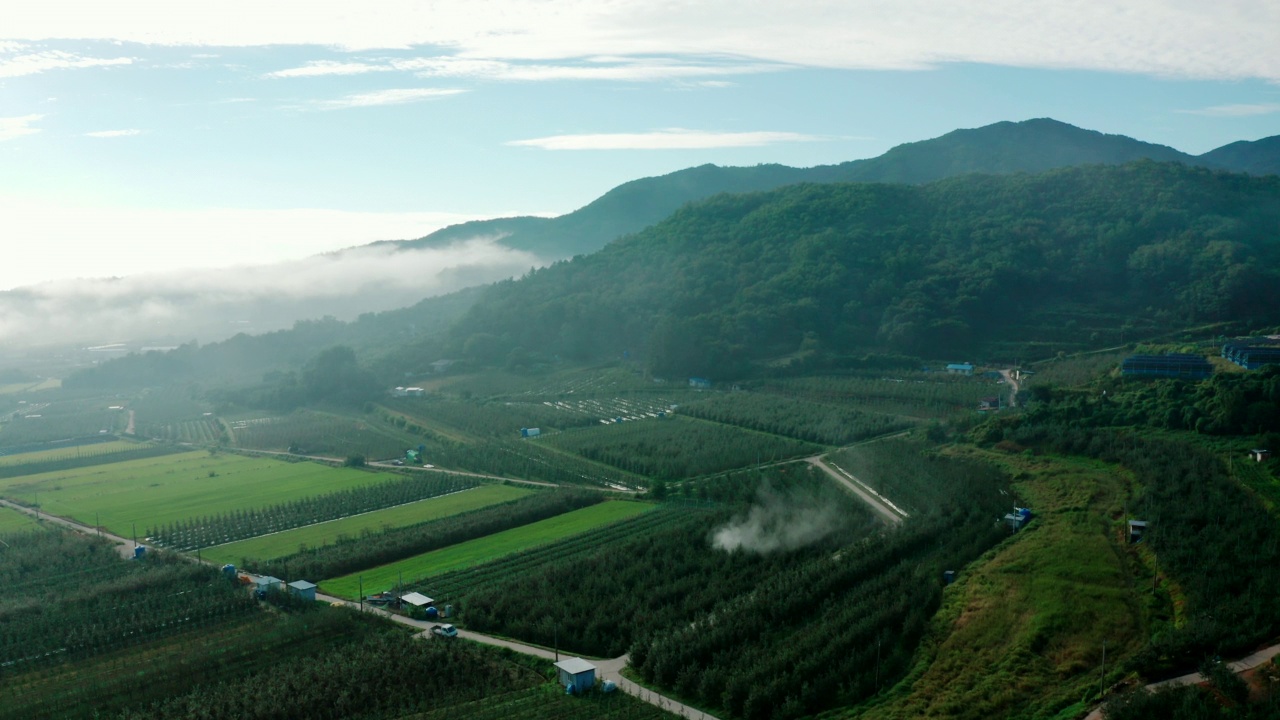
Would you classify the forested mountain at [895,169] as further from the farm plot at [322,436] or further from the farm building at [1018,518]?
the farm building at [1018,518]

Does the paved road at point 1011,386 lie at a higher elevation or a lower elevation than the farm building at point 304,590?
higher

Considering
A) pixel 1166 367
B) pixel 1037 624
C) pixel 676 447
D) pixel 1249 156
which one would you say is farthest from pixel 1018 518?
pixel 1249 156

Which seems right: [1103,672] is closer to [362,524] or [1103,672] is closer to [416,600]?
[416,600]

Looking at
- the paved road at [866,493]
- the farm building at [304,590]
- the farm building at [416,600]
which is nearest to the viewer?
the farm building at [416,600]

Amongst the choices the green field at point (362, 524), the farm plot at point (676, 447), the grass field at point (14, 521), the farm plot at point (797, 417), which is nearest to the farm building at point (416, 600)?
the green field at point (362, 524)

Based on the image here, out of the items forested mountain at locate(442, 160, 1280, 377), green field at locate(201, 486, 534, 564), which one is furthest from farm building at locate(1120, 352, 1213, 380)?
green field at locate(201, 486, 534, 564)
